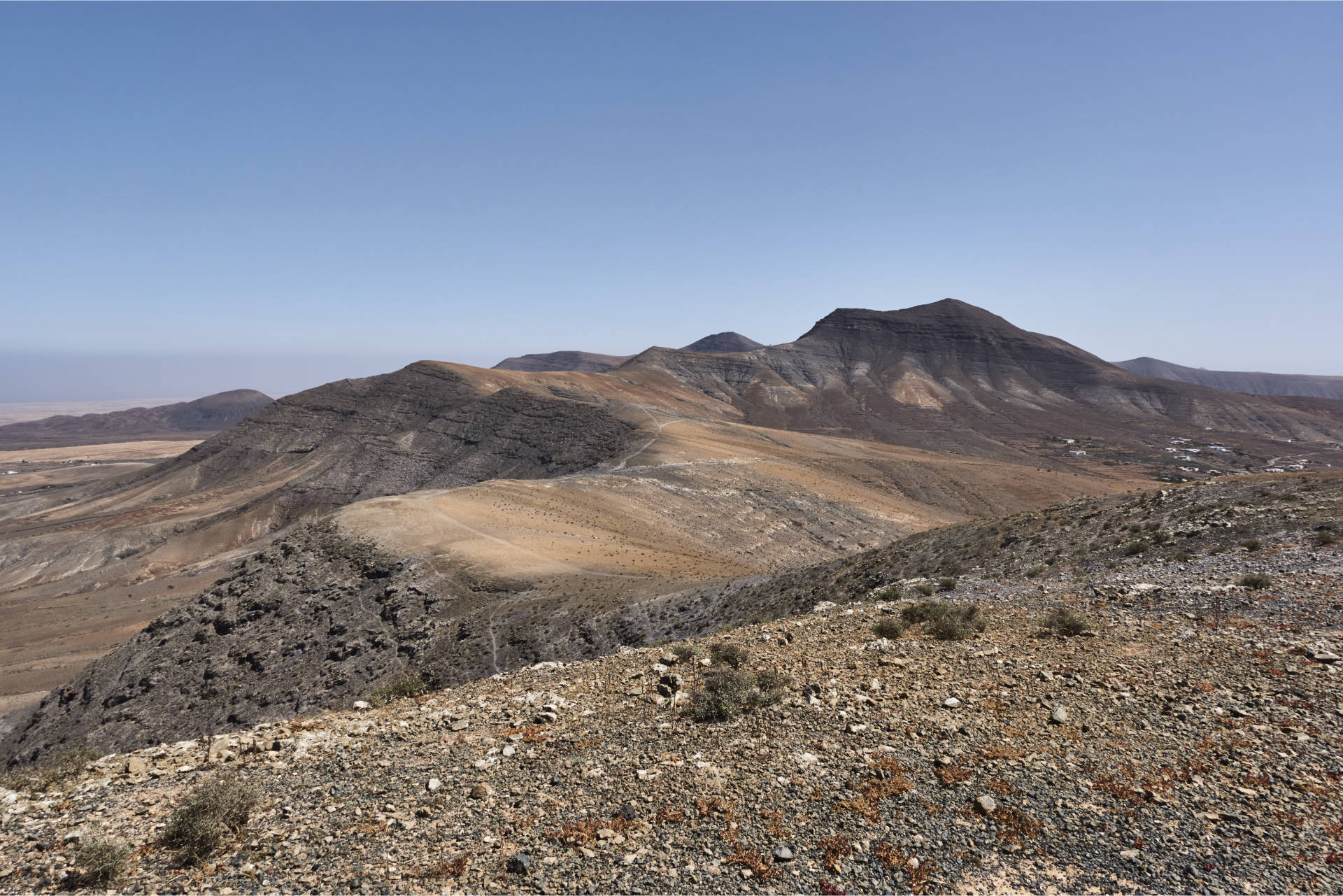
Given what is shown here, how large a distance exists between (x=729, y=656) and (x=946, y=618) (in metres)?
4.53

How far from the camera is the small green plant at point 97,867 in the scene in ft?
19.7

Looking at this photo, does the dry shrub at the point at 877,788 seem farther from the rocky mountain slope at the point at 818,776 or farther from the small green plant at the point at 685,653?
the small green plant at the point at 685,653

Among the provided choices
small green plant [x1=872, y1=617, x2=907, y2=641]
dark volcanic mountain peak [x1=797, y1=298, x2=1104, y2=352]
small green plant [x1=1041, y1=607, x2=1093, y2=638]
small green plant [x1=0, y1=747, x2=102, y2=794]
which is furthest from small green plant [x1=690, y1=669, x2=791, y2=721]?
dark volcanic mountain peak [x1=797, y1=298, x2=1104, y2=352]

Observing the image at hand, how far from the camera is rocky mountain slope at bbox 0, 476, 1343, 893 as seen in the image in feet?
19.7

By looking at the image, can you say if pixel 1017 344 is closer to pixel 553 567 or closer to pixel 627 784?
pixel 553 567

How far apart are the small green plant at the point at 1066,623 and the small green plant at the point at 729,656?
5870 millimetres

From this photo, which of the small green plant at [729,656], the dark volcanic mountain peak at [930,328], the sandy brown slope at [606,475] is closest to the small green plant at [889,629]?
the small green plant at [729,656]

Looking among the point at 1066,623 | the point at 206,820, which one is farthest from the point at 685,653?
the point at 206,820

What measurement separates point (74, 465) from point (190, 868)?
192425mm

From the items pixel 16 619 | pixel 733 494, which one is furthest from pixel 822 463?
pixel 16 619

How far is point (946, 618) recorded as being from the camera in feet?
39.3

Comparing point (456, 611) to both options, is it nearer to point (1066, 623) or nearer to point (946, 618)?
point (946, 618)

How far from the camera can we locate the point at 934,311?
172 meters

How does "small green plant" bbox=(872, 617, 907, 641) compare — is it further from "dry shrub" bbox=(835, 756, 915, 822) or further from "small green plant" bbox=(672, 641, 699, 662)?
"dry shrub" bbox=(835, 756, 915, 822)
